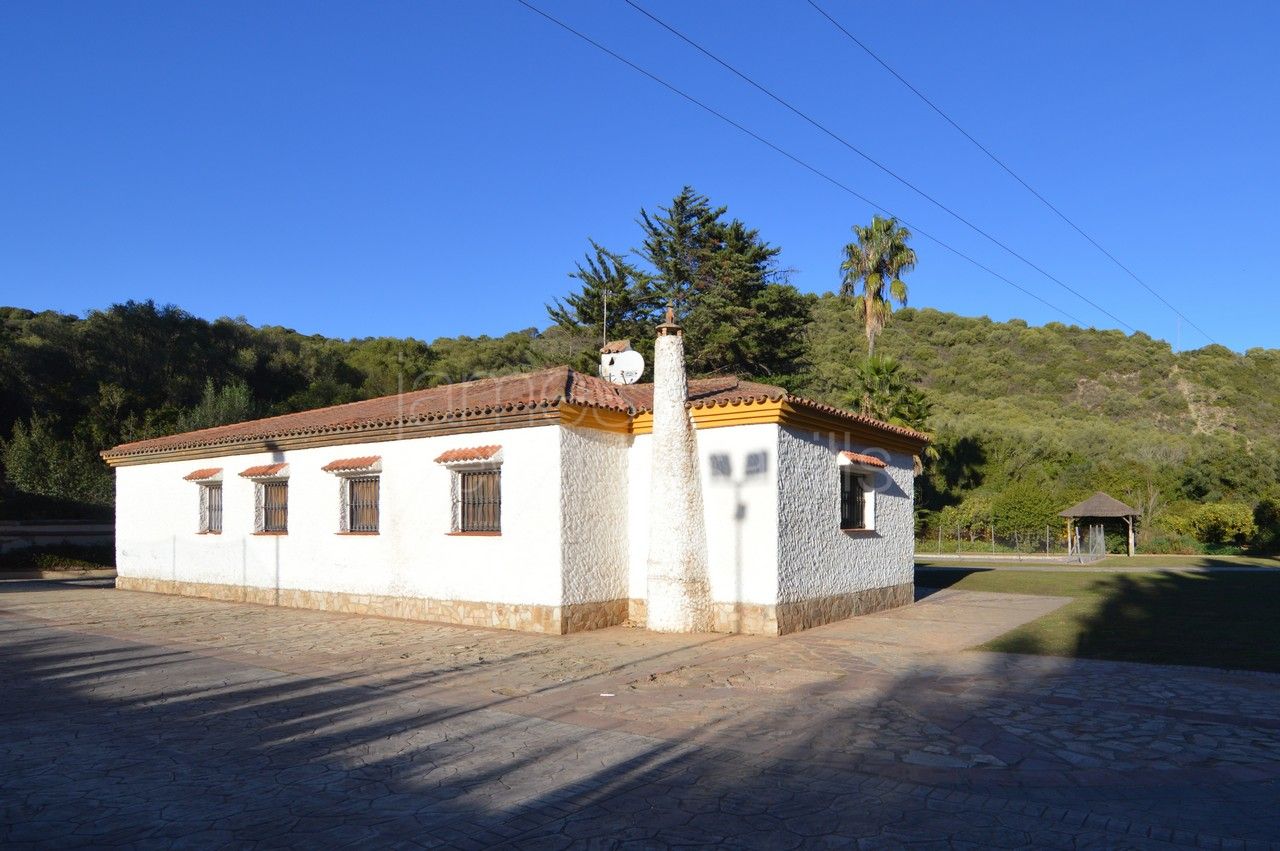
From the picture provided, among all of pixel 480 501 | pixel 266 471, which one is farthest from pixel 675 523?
pixel 266 471

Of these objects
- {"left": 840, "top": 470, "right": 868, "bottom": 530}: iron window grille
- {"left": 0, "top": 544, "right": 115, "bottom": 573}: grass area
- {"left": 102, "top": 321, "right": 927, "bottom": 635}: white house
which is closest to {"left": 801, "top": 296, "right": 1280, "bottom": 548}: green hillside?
{"left": 840, "top": 470, "right": 868, "bottom": 530}: iron window grille

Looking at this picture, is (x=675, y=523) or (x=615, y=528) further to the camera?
(x=615, y=528)

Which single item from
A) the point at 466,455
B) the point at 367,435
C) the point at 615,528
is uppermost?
the point at 367,435

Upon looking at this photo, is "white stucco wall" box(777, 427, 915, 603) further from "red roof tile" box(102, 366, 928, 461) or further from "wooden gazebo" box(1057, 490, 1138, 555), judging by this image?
"wooden gazebo" box(1057, 490, 1138, 555)

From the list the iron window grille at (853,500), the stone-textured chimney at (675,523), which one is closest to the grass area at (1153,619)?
the iron window grille at (853,500)

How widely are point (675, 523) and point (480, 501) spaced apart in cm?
301

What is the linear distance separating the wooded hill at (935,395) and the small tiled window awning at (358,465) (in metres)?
18.3

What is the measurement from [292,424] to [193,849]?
44.4 feet

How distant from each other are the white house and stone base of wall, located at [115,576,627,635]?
32 millimetres

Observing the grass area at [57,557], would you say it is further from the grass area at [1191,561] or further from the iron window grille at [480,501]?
the grass area at [1191,561]

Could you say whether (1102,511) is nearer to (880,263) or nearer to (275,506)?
(880,263)

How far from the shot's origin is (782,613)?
1163 centimetres

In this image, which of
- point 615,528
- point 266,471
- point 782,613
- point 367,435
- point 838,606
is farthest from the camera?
point 266,471

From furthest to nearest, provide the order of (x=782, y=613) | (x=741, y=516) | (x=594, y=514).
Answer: (x=594, y=514) < (x=741, y=516) < (x=782, y=613)
